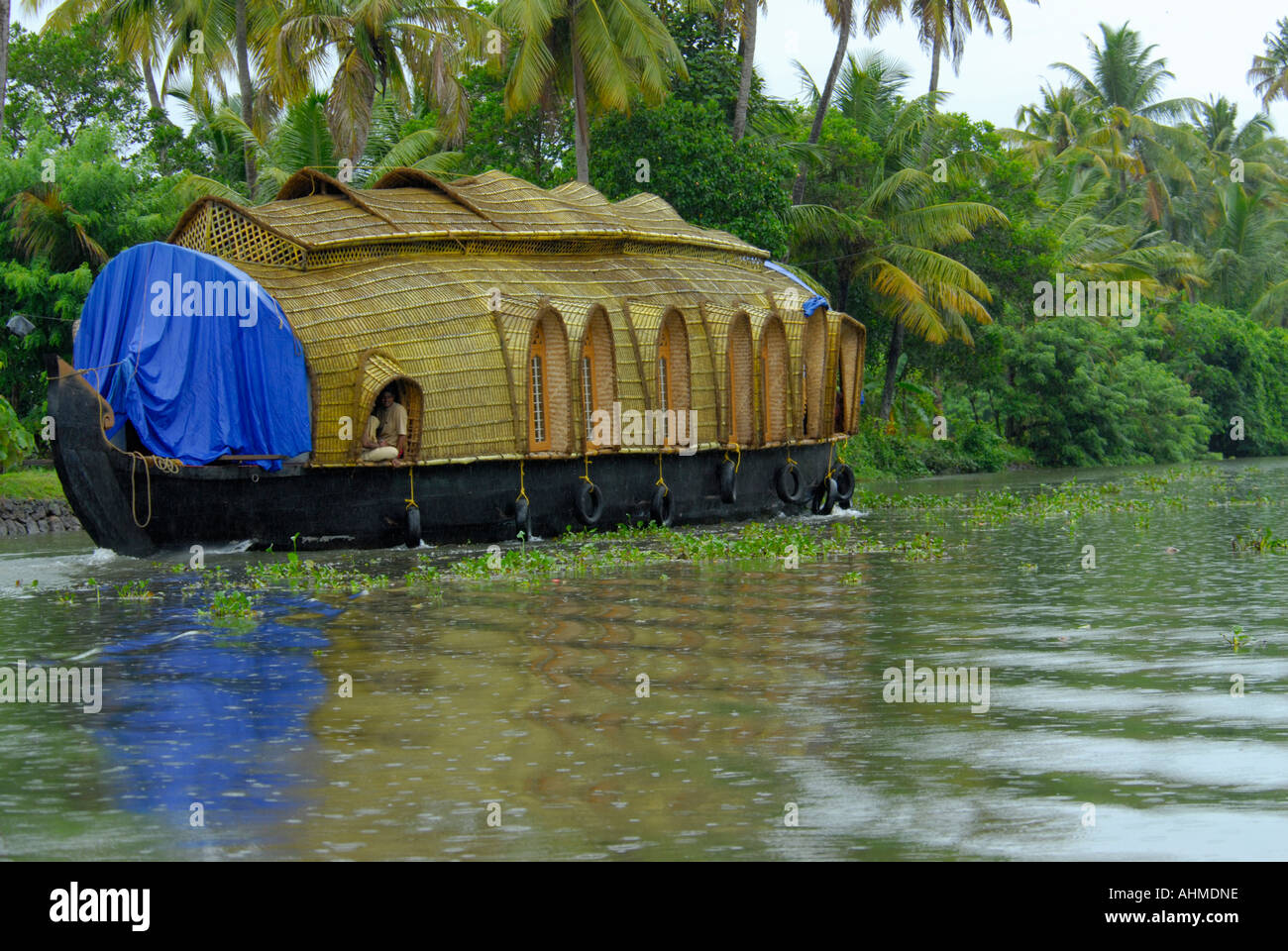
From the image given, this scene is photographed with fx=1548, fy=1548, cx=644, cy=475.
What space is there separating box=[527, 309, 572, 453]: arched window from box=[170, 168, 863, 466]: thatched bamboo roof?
120 millimetres

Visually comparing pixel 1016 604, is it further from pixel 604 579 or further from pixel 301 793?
pixel 301 793

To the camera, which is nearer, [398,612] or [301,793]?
[301,793]

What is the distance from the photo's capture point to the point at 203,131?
32.3m

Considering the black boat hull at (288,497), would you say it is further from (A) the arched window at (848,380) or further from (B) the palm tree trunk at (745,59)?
(B) the palm tree trunk at (745,59)

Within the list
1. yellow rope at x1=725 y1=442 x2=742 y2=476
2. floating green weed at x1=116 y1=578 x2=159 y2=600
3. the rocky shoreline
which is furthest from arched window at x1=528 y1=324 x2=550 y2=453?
the rocky shoreline

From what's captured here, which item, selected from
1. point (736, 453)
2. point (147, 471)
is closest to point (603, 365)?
point (736, 453)

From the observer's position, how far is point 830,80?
3288 centimetres

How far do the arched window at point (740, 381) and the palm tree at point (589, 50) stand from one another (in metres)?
6.10

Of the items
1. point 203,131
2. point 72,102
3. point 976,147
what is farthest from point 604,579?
point 72,102

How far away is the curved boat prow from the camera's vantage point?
1598 centimetres

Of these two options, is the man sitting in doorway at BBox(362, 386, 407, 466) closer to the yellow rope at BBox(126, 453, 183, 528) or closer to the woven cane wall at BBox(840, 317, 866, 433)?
the yellow rope at BBox(126, 453, 183, 528)

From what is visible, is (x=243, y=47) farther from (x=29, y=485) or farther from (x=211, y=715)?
(x=211, y=715)

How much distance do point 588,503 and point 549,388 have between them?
4.89ft
